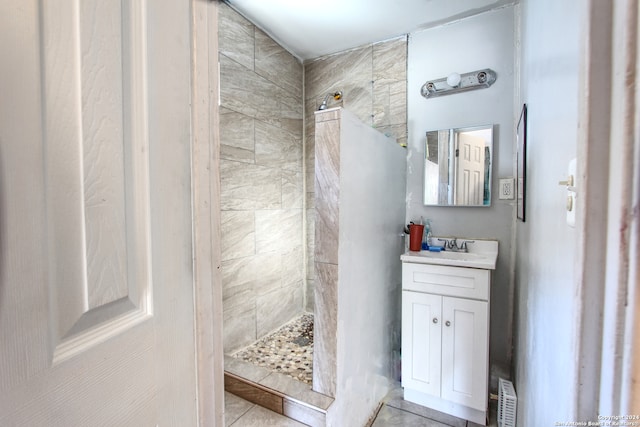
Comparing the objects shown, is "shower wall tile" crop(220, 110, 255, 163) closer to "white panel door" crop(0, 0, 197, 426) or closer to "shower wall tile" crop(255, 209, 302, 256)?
"shower wall tile" crop(255, 209, 302, 256)

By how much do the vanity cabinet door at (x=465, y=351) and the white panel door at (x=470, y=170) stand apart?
74 cm

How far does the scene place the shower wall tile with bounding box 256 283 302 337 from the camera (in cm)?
226

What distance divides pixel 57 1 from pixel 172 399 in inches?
24.3

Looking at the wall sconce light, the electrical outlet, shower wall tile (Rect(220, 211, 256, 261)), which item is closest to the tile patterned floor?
shower wall tile (Rect(220, 211, 256, 261))

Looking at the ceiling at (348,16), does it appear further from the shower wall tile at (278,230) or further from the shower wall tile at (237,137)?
the shower wall tile at (278,230)

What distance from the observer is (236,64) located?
78.3 inches

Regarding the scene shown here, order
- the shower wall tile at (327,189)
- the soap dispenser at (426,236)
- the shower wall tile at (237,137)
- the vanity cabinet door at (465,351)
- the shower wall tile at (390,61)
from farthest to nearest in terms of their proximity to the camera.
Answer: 1. the shower wall tile at (390,61)
2. the soap dispenser at (426,236)
3. the shower wall tile at (237,137)
4. the vanity cabinet door at (465,351)
5. the shower wall tile at (327,189)

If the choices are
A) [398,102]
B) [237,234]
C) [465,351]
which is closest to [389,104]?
[398,102]

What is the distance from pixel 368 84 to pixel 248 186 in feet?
4.26

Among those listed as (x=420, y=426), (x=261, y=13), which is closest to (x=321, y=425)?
(x=420, y=426)

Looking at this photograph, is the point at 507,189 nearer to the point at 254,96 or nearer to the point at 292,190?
the point at 292,190

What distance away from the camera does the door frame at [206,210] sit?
22.2 inches

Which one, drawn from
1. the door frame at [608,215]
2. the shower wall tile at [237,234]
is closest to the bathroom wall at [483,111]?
the shower wall tile at [237,234]

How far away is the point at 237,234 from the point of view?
2.03 metres
